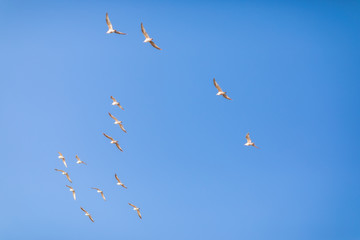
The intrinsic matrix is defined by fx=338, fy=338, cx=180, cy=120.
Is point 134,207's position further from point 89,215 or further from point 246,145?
point 246,145

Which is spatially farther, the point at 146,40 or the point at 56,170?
the point at 56,170

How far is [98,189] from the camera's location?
4806 centimetres

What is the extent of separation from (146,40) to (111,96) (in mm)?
10240

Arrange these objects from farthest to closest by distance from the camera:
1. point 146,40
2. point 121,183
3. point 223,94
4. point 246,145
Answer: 1. point 121,183
2. point 246,145
3. point 223,94
4. point 146,40

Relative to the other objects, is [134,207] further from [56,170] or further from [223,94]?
[223,94]

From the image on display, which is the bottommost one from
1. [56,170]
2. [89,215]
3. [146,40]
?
[89,215]

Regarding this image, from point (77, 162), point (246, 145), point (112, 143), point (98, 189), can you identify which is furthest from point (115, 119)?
point (246, 145)

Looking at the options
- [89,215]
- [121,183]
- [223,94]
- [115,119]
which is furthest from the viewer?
[89,215]

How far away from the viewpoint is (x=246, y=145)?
124 ft

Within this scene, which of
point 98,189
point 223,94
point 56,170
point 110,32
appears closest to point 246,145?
point 223,94

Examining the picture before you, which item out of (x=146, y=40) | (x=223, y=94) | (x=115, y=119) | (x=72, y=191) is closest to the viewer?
(x=146, y=40)

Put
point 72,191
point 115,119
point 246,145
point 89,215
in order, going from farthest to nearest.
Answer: point 72,191 → point 89,215 → point 115,119 → point 246,145

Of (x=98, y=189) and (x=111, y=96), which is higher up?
(x=111, y=96)

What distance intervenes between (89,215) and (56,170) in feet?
28.5
